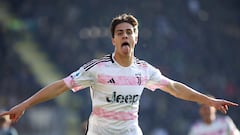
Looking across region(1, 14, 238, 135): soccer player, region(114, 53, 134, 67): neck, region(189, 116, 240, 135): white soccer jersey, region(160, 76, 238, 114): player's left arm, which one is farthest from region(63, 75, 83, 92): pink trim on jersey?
region(189, 116, 240, 135): white soccer jersey

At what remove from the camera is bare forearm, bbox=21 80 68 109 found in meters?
6.50

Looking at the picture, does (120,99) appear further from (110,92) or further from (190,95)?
(190,95)

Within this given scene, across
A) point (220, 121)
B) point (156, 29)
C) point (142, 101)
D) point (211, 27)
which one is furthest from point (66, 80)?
point (211, 27)

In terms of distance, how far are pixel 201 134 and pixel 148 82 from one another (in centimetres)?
409

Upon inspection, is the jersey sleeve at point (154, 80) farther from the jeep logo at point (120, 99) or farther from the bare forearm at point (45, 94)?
the bare forearm at point (45, 94)

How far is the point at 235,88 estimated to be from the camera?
19.3 m

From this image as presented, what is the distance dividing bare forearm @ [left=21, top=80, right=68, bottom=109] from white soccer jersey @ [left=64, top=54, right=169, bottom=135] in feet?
0.32

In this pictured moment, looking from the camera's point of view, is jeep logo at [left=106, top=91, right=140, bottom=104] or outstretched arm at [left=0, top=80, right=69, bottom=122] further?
jeep logo at [left=106, top=91, right=140, bottom=104]

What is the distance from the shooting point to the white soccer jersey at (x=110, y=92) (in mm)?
6746

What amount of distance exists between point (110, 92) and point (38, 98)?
0.69 meters

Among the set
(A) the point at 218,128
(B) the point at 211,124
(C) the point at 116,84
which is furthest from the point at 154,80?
(B) the point at 211,124

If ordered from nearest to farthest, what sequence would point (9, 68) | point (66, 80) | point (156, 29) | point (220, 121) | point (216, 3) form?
point (66, 80) < point (220, 121) < point (9, 68) < point (156, 29) < point (216, 3)

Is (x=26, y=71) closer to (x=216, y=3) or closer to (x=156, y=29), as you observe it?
(x=156, y=29)

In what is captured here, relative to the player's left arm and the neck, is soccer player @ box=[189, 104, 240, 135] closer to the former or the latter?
the player's left arm
